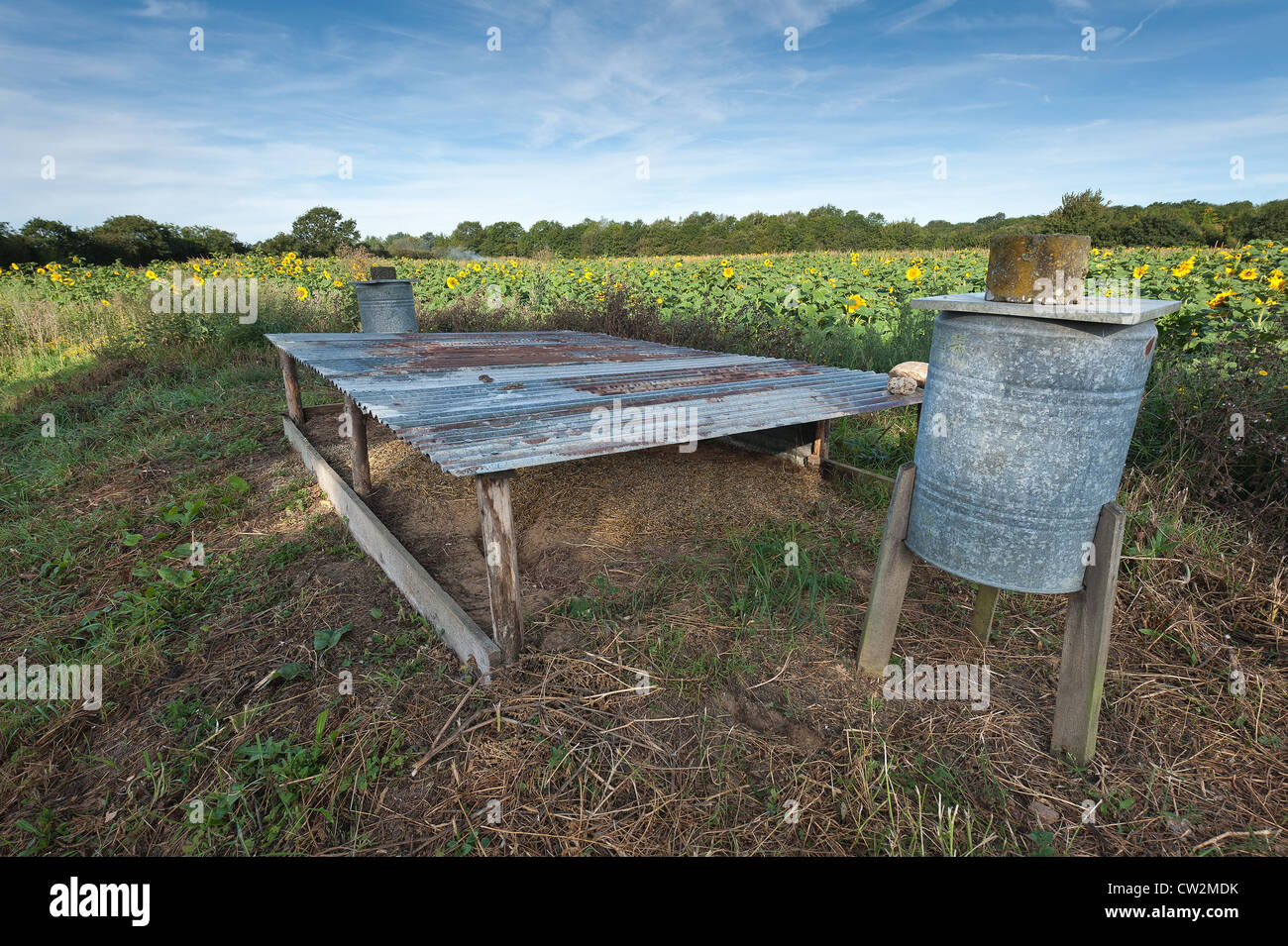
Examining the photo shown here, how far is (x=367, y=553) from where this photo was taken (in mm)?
3928

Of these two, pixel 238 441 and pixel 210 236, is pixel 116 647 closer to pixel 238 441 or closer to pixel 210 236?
pixel 238 441

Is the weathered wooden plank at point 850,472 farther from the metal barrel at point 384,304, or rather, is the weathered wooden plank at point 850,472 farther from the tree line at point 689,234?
the tree line at point 689,234

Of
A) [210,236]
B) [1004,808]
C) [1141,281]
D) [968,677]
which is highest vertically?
[210,236]

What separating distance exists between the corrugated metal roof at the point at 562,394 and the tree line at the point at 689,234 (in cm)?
1200

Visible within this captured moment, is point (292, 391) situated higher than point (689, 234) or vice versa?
point (689, 234)

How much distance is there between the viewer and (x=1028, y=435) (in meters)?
1.97

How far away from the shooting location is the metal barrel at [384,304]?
7500 millimetres

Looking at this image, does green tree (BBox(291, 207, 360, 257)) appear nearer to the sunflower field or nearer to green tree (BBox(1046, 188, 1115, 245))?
the sunflower field

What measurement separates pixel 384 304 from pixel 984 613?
7.11 m

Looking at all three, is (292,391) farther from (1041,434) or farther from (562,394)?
(1041,434)

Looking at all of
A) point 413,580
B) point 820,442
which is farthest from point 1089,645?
point 413,580
